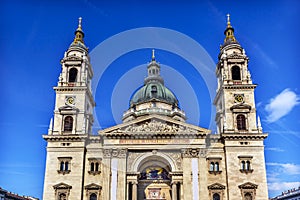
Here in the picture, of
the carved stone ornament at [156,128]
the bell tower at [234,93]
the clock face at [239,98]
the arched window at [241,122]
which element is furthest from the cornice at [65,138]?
the clock face at [239,98]

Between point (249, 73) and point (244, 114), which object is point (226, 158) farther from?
point (249, 73)

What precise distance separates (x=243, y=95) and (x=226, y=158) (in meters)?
8.74

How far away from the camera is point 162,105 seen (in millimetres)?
58969

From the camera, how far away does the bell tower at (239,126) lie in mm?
41031

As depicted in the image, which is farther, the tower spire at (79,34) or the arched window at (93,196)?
the tower spire at (79,34)

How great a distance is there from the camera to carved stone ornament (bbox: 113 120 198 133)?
4350 centimetres

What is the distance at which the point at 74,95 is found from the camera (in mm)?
46062

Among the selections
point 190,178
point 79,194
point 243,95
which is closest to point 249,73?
point 243,95

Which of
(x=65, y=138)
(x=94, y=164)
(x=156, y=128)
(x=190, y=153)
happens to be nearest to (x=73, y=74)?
(x=65, y=138)

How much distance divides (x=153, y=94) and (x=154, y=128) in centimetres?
1759

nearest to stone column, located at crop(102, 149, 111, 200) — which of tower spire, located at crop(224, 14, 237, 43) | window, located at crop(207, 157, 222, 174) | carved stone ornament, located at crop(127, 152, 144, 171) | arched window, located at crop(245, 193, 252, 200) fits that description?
carved stone ornament, located at crop(127, 152, 144, 171)

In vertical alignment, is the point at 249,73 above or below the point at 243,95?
above

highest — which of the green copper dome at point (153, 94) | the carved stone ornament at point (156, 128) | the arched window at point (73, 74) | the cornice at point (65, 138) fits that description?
the green copper dome at point (153, 94)

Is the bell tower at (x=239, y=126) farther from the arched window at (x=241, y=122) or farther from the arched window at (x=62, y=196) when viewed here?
the arched window at (x=62, y=196)
